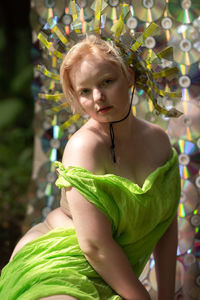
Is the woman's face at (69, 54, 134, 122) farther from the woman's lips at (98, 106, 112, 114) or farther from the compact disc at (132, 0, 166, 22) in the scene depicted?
the compact disc at (132, 0, 166, 22)

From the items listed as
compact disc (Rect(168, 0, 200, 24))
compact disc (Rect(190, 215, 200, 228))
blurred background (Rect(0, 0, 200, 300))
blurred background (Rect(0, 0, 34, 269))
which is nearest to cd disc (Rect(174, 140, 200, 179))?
blurred background (Rect(0, 0, 200, 300))

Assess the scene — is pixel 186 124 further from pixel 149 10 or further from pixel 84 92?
pixel 84 92

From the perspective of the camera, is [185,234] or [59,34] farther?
[185,234]

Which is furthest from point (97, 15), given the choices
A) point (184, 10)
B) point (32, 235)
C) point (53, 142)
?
point (53, 142)

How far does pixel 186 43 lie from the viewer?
5.16 ft

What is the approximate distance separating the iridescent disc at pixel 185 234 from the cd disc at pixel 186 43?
551 mm

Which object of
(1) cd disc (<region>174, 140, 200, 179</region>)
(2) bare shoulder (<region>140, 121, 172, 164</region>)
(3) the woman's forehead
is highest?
(3) the woman's forehead

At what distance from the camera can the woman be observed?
1188 mm

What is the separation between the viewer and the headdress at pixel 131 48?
125 centimetres

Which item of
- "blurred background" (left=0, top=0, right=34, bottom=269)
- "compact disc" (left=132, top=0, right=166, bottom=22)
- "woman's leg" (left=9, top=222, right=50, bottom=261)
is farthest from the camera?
"blurred background" (left=0, top=0, right=34, bottom=269)

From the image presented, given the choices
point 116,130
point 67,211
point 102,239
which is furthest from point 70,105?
point 102,239

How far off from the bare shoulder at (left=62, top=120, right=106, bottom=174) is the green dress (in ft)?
0.09

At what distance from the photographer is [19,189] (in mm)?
3021

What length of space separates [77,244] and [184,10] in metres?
0.84
